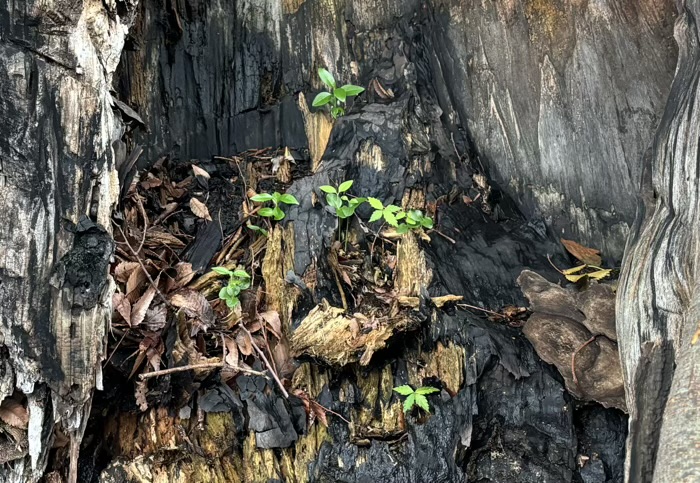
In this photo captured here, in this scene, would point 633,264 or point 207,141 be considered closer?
point 633,264

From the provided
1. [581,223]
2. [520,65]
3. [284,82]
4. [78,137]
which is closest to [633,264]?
[581,223]

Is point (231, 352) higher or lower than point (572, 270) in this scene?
lower

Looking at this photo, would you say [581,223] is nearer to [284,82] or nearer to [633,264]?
[633,264]

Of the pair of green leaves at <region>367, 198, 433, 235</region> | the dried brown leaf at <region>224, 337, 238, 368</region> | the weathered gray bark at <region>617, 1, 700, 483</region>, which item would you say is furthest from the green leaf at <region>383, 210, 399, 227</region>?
the weathered gray bark at <region>617, 1, 700, 483</region>

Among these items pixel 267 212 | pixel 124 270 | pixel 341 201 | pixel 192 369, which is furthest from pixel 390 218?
pixel 124 270

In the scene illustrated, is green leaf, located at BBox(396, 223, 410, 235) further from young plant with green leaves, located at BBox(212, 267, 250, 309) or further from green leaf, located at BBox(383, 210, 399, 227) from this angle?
young plant with green leaves, located at BBox(212, 267, 250, 309)

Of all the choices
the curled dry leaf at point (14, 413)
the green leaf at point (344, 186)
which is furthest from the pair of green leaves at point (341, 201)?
the curled dry leaf at point (14, 413)

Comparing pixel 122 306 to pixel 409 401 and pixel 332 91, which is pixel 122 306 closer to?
pixel 409 401
